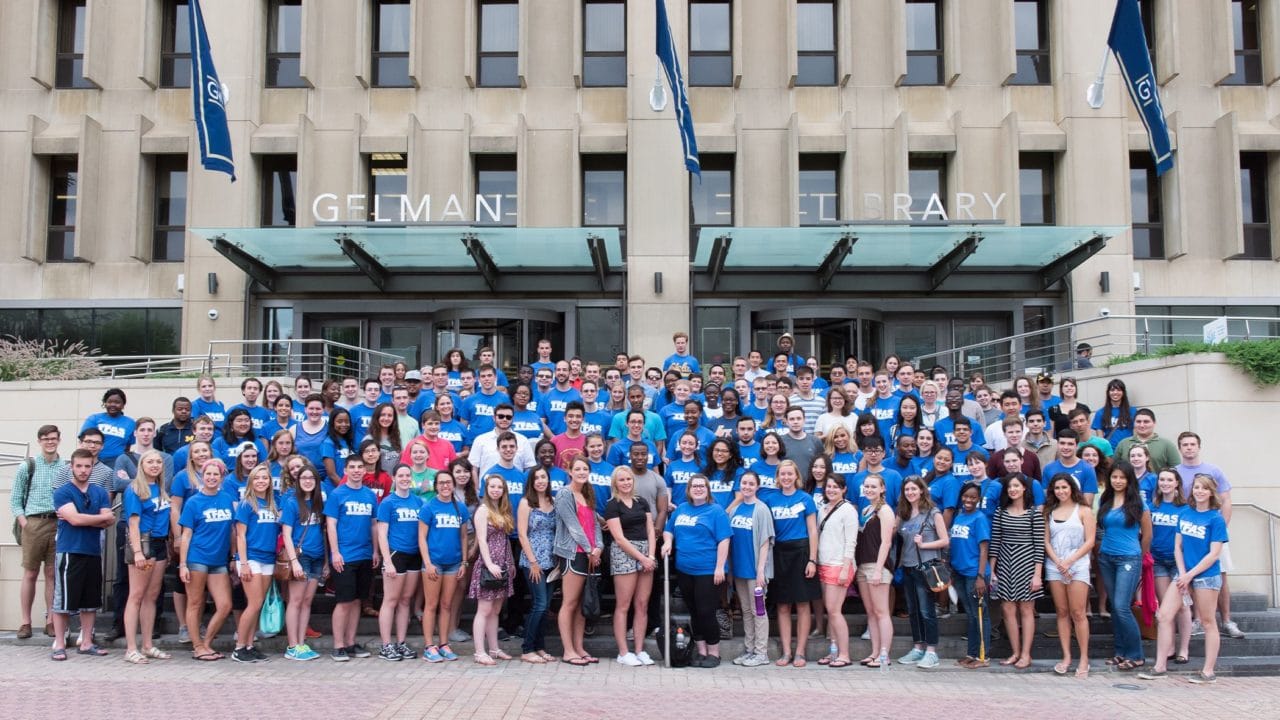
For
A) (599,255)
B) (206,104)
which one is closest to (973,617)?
(599,255)

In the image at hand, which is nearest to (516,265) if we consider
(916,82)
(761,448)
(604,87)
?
(604,87)

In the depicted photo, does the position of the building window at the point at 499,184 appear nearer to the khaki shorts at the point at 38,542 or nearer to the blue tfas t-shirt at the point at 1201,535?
the khaki shorts at the point at 38,542

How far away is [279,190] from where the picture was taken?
21.1 m

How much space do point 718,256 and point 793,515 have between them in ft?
32.8

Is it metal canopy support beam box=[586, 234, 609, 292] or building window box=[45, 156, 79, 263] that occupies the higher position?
building window box=[45, 156, 79, 263]

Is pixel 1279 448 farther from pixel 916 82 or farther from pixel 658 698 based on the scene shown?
pixel 916 82

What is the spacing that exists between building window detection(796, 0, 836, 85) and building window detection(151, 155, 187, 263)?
43.7 feet

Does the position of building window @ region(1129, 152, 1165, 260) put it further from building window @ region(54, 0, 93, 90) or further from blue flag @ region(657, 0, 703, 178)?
building window @ region(54, 0, 93, 90)

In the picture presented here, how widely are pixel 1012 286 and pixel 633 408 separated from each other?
12.3m

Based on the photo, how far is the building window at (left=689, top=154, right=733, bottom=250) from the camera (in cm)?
2073

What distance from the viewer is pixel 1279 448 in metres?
11.9

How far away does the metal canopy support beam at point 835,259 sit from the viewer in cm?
1772

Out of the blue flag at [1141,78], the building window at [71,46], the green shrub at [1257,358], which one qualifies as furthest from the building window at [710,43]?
the building window at [71,46]

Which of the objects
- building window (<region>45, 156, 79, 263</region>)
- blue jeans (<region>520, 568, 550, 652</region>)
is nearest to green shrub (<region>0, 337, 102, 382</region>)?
building window (<region>45, 156, 79, 263</region>)
